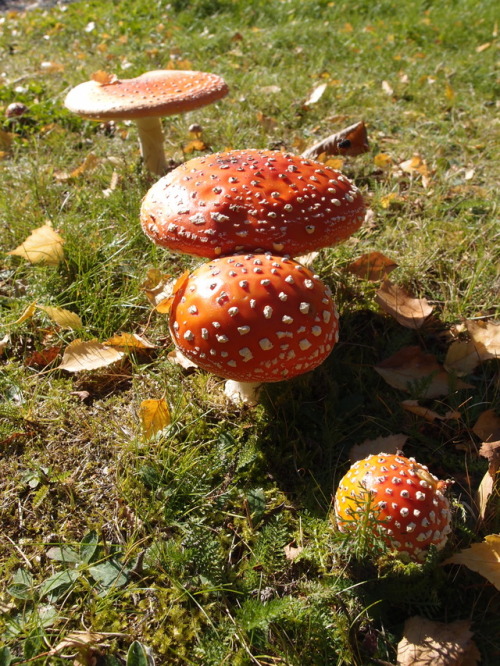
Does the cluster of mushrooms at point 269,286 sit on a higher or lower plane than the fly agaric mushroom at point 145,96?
lower

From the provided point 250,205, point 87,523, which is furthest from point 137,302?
point 87,523

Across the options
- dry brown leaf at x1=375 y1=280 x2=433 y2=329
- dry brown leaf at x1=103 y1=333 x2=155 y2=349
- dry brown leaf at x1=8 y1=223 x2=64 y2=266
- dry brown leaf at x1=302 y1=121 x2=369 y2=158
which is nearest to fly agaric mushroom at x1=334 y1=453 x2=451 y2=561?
dry brown leaf at x1=375 y1=280 x2=433 y2=329

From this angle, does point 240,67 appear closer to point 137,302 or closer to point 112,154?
point 112,154

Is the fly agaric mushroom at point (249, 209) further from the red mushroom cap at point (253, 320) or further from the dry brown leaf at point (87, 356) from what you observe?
the dry brown leaf at point (87, 356)

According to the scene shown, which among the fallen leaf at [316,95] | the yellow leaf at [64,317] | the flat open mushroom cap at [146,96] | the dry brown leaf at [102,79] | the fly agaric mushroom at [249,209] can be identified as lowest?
the yellow leaf at [64,317]

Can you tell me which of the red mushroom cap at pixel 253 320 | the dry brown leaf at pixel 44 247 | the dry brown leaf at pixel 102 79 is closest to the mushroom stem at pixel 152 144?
the dry brown leaf at pixel 102 79

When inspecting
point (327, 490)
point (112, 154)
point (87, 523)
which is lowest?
point (327, 490)
